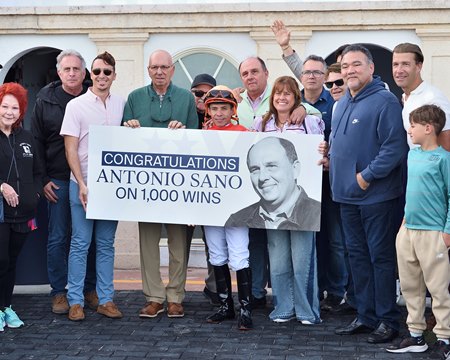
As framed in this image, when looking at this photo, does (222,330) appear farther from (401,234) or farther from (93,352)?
(401,234)

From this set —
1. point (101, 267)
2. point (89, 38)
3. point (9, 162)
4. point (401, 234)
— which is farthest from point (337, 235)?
point (89, 38)

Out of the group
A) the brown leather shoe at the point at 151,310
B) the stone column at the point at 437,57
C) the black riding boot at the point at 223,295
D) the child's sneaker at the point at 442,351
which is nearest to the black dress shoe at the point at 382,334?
the child's sneaker at the point at 442,351

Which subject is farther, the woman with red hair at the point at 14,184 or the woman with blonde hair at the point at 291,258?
the woman with blonde hair at the point at 291,258

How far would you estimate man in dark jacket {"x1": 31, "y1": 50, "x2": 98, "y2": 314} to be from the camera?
8742mm

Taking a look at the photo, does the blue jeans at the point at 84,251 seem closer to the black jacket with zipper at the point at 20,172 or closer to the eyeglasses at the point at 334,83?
the black jacket with zipper at the point at 20,172

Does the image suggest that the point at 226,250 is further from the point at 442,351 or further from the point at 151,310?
the point at 442,351

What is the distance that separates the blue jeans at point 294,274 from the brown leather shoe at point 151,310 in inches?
38.3

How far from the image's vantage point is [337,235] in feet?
29.2

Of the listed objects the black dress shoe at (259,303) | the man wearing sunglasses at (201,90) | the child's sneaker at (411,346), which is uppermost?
the man wearing sunglasses at (201,90)

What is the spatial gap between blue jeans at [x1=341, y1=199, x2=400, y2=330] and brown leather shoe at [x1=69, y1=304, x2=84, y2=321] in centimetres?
227

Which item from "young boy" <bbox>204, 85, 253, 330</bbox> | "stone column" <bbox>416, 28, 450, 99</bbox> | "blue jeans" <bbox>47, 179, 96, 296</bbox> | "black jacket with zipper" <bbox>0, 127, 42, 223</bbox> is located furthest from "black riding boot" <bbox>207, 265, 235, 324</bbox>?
"stone column" <bbox>416, 28, 450, 99</bbox>

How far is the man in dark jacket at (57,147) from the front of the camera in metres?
8.74

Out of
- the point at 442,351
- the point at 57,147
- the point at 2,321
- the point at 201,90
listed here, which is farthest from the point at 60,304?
the point at 442,351

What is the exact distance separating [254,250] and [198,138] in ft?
3.66
